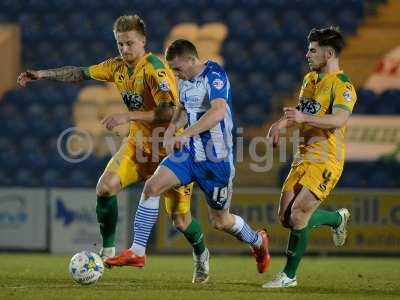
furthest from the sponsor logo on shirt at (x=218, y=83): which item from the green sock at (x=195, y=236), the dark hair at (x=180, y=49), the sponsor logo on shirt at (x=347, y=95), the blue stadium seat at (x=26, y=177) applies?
the blue stadium seat at (x=26, y=177)

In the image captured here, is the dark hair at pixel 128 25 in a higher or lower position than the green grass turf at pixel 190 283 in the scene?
higher

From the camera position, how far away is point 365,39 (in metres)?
16.6

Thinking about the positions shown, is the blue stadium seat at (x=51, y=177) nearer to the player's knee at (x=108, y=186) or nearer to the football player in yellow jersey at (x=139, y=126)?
the football player in yellow jersey at (x=139, y=126)

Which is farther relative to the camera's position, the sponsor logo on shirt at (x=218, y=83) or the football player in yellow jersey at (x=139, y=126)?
the football player in yellow jersey at (x=139, y=126)

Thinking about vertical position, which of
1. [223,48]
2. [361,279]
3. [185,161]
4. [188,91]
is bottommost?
[361,279]

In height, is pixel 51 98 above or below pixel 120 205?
above

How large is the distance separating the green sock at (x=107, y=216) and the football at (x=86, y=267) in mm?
869

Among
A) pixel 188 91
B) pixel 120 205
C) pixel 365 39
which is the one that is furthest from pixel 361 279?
pixel 365 39

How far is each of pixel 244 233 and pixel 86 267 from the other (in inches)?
55.9

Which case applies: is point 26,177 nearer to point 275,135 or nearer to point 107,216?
point 107,216

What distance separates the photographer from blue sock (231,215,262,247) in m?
7.80

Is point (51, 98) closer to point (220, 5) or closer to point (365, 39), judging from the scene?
point (220, 5)

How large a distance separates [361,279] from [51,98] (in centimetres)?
912

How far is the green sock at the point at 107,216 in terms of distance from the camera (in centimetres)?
805
